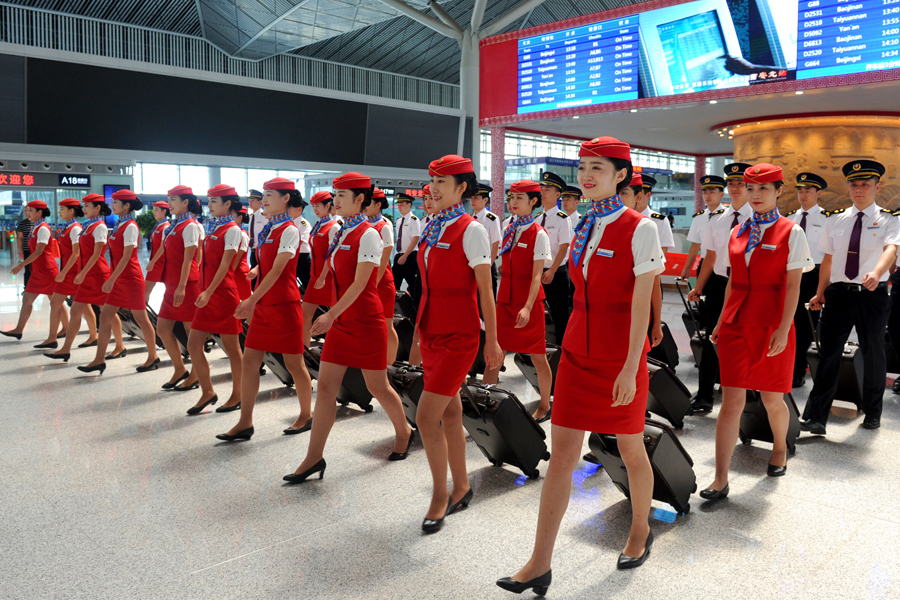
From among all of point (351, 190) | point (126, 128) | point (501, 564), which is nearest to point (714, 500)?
point (501, 564)

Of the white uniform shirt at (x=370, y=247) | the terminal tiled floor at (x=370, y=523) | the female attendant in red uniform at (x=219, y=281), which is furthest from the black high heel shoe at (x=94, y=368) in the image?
the white uniform shirt at (x=370, y=247)

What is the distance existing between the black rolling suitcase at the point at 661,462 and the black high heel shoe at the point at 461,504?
2.18 ft

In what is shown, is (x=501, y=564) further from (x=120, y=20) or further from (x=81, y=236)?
(x=120, y=20)

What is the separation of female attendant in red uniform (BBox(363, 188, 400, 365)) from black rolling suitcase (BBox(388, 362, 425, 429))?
1.55 ft

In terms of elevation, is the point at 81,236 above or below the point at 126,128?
below

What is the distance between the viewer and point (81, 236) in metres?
7.27

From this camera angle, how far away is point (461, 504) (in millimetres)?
3381

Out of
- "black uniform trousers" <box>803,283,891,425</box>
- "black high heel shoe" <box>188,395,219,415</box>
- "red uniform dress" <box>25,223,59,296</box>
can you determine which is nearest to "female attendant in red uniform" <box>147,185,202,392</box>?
"black high heel shoe" <box>188,395,219,415</box>

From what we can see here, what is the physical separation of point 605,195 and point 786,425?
2.10 m

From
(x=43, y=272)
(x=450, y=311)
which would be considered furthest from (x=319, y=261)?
(x=43, y=272)

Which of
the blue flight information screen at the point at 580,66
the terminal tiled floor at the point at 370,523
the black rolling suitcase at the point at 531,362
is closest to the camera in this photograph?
the terminal tiled floor at the point at 370,523

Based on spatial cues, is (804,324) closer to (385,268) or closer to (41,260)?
Answer: (385,268)

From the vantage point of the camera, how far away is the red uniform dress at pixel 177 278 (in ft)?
18.0

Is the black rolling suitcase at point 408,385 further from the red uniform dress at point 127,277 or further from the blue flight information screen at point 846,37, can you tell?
the blue flight information screen at point 846,37
